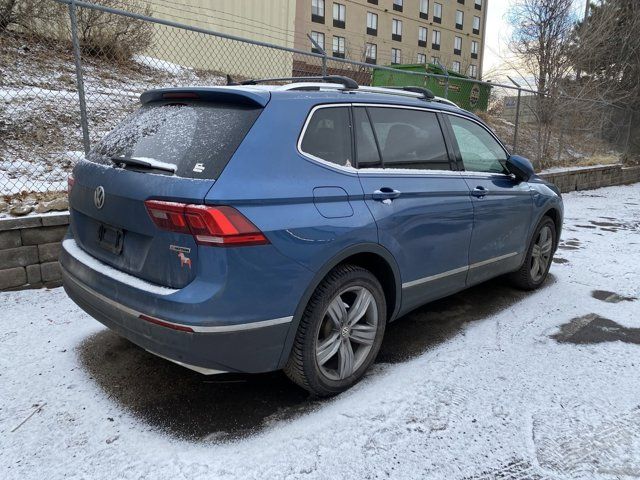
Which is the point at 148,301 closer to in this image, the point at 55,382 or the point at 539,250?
the point at 55,382

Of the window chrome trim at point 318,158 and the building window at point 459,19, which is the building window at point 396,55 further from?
the window chrome trim at point 318,158

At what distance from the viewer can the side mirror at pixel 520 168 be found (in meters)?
4.26

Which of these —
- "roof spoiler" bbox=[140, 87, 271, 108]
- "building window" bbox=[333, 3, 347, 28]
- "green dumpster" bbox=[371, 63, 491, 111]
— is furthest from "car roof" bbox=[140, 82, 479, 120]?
"building window" bbox=[333, 3, 347, 28]

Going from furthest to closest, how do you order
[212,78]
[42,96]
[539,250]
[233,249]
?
[212,78]
[42,96]
[539,250]
[233,249]

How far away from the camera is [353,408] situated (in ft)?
9.06

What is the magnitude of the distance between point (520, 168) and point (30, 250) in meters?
4.30

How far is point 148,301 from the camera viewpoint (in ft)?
7.75

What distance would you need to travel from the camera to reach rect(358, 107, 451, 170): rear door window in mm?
3156

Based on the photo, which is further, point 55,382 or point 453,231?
point 453,231

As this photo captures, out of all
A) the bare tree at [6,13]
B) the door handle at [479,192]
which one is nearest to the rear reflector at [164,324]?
the door handle at [479,192]

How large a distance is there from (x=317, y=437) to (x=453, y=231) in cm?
175

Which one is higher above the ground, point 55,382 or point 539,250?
point 539,250

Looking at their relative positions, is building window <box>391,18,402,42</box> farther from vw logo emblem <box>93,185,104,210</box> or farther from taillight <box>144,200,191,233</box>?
taillight <box>144,200,191,233</box>

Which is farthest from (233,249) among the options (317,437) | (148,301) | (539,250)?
(539,250)
